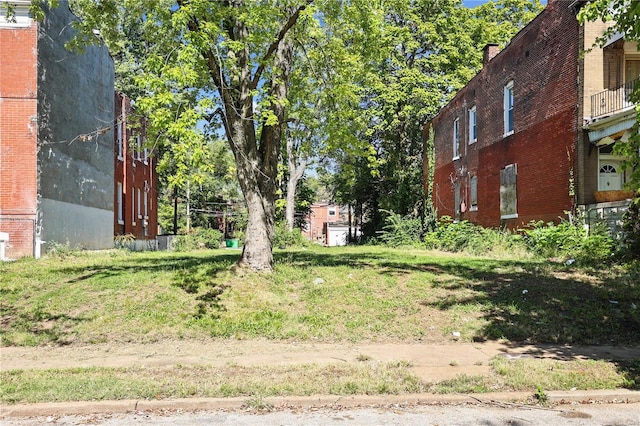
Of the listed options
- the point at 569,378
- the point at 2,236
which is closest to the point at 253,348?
the point at 569,378

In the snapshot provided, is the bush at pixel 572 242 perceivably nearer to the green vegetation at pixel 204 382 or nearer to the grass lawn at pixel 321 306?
the grass lawn at pixel 321 306

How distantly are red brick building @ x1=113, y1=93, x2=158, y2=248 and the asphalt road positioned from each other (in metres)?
21.2

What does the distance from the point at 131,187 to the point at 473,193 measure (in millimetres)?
18764

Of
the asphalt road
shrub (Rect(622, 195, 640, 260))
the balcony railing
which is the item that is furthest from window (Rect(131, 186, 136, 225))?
the asphalt road

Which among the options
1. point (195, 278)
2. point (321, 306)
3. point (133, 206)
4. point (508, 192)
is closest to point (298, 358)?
point (321, 306)

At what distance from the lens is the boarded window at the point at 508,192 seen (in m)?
21.9

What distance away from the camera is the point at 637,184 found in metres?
7.60

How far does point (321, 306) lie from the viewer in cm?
1028

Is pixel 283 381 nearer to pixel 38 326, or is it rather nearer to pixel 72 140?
pixel 38 326

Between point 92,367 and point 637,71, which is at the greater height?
point 637,71

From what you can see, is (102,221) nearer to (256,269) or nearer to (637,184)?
(256,269)

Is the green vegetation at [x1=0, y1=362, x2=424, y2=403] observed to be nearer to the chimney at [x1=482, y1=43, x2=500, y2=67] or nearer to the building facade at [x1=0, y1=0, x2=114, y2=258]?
the building facade at [x1=0, y1=0, x2=114, y2=258]

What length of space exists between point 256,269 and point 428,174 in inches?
991

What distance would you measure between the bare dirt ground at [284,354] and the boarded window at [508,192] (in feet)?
46.2
